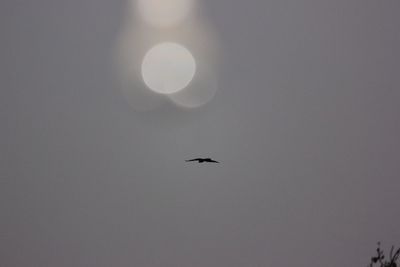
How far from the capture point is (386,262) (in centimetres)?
3062
